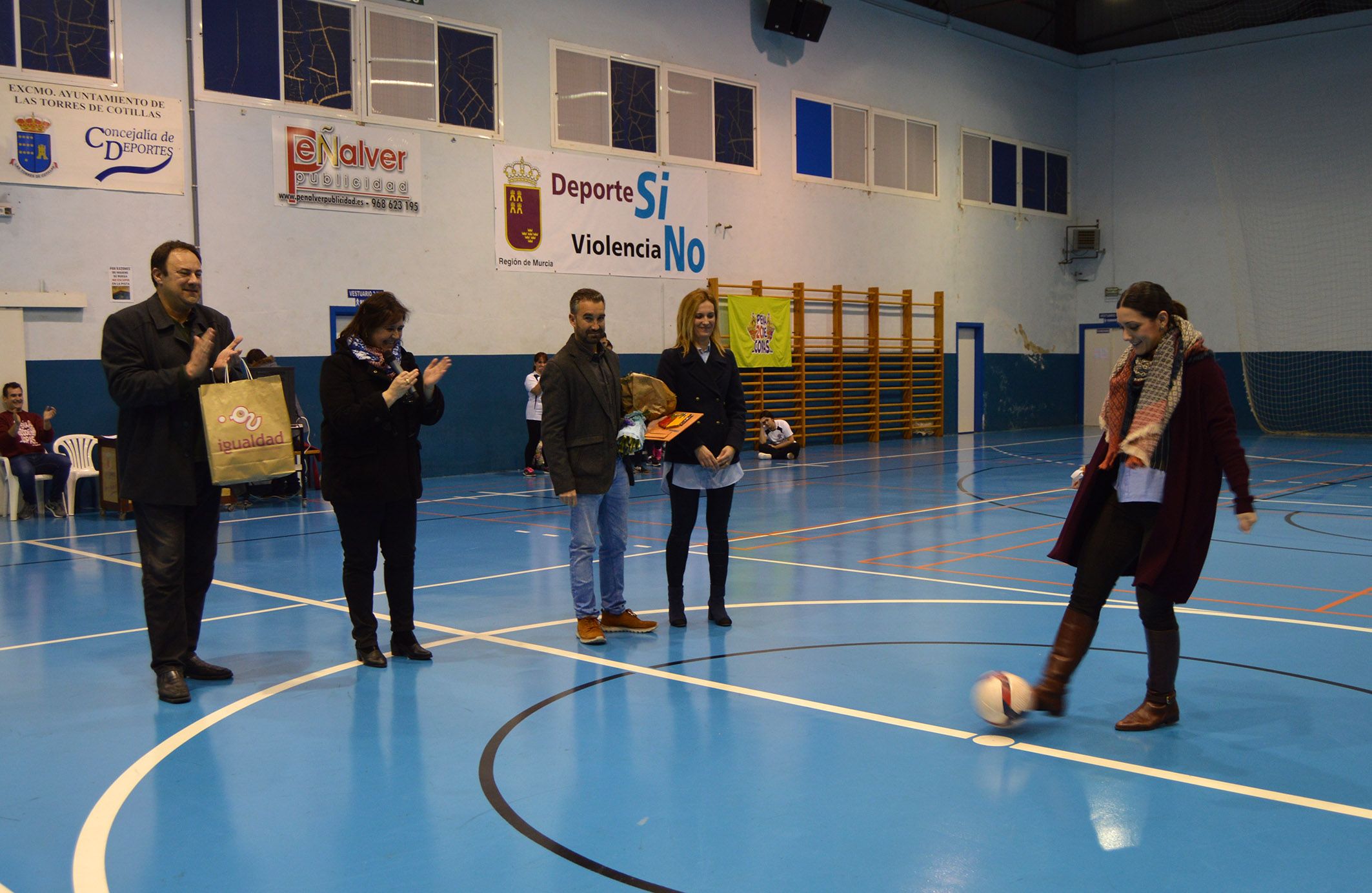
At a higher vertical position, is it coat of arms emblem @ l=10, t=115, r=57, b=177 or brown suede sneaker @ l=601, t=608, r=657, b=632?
coat of arms emblem @ l=10, t=115, r=57, b=177

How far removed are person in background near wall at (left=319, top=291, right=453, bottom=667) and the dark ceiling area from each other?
19950 millimetres

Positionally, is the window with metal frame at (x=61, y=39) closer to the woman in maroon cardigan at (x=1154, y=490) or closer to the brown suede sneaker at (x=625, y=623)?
the brown suede sneaker at (x=625, y=623)

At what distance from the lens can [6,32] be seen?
12.4m

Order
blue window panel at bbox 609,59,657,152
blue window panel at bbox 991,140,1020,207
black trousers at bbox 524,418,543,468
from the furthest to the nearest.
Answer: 1. blue window panel at bbox 991,140,1020,207
2. blue window panel at bbox 609,59,657,152
3. black trousers at bbox 524,418,543,468

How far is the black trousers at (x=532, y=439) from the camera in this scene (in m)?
16.3

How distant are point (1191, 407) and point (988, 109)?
21780 millimetres

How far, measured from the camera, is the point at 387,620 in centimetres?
666

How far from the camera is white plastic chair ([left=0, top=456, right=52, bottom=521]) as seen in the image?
39.2ft

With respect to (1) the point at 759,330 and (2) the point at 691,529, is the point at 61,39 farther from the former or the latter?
(1) the point at 759,330

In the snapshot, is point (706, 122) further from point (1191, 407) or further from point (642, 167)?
point (1191, 407)

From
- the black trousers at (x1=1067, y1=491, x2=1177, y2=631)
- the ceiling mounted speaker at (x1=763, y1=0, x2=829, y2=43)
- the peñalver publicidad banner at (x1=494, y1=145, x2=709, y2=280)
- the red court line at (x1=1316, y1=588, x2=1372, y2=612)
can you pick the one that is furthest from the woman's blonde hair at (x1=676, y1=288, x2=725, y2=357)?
the ceiling mounted speaker at (x1=763, y1=0, x2=829, y2=43)

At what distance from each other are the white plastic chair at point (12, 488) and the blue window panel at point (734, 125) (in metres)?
11.6

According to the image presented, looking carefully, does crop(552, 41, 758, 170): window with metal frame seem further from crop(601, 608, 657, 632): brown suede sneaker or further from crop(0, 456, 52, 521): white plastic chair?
crop(601, 608, 657, 632): brown suede sneaker

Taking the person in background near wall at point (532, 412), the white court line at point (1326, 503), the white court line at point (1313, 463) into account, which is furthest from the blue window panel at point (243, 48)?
the white court line at point (1313, 463)
